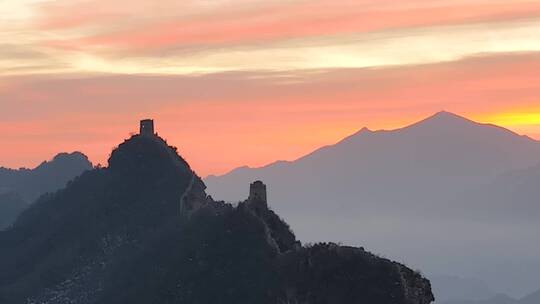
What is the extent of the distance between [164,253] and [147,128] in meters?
43.4

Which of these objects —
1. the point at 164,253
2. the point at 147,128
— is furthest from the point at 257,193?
the point at 147,128

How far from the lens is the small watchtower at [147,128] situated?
538ft

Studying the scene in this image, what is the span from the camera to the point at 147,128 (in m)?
165

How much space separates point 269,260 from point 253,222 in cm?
711

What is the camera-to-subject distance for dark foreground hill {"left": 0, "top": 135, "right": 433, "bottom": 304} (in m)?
83.2

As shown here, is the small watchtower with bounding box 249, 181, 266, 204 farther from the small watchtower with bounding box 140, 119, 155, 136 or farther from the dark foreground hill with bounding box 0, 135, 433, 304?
the small watchtower with bounding box 140, 119, 155, 136

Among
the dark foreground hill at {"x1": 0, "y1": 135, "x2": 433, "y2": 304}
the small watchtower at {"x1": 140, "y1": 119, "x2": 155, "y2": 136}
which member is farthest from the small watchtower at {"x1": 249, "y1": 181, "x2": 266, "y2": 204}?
the small watchtower at {"x1": 140, "y1": 119, "x2": 155, "y2": 136}

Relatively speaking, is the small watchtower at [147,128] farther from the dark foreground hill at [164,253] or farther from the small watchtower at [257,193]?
the small watchtower at [257,193]

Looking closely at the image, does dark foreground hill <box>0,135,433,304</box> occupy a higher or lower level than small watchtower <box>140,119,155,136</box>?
lower

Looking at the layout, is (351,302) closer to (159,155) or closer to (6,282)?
(159,155)

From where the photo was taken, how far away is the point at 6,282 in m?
162

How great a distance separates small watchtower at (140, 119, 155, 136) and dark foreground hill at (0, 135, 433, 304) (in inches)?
39.9

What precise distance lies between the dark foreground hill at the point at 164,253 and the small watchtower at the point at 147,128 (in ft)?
3.32

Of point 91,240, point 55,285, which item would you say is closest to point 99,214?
point 91,240
